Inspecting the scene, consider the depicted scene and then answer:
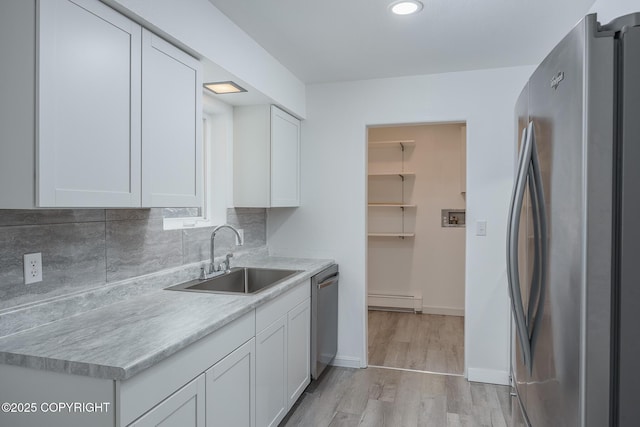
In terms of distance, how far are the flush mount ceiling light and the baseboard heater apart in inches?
128

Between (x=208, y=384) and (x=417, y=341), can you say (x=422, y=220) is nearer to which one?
(x=417, y=341)

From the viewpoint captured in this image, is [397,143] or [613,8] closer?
[613,8]

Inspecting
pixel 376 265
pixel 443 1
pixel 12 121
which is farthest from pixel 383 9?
pixel 376 265

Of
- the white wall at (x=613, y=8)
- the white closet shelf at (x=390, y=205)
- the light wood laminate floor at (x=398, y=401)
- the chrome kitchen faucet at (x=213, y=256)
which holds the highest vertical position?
the white wall at (x=613, y=8)

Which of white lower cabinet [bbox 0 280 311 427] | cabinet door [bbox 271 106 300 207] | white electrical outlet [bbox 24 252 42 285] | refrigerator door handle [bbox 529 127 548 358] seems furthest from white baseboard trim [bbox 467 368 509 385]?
white electrical outlet [bbox 24 252 42 285]

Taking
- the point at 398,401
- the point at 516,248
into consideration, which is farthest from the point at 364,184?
the point at 516,248

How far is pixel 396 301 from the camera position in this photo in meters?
5.04

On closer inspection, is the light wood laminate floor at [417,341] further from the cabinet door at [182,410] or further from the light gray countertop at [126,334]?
the cabinet door at [182,410]

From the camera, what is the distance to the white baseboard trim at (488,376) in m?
3.08

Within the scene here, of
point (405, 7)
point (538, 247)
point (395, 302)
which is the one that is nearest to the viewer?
point (538, 247)

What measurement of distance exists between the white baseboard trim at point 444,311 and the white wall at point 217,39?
2.99 m

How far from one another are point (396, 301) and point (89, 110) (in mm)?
4236

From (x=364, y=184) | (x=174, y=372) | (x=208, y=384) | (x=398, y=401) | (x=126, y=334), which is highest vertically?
(x=364, y=184)

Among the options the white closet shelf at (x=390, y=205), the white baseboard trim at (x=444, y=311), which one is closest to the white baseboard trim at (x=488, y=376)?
the white baseboard trim at (x=444, y=311)
